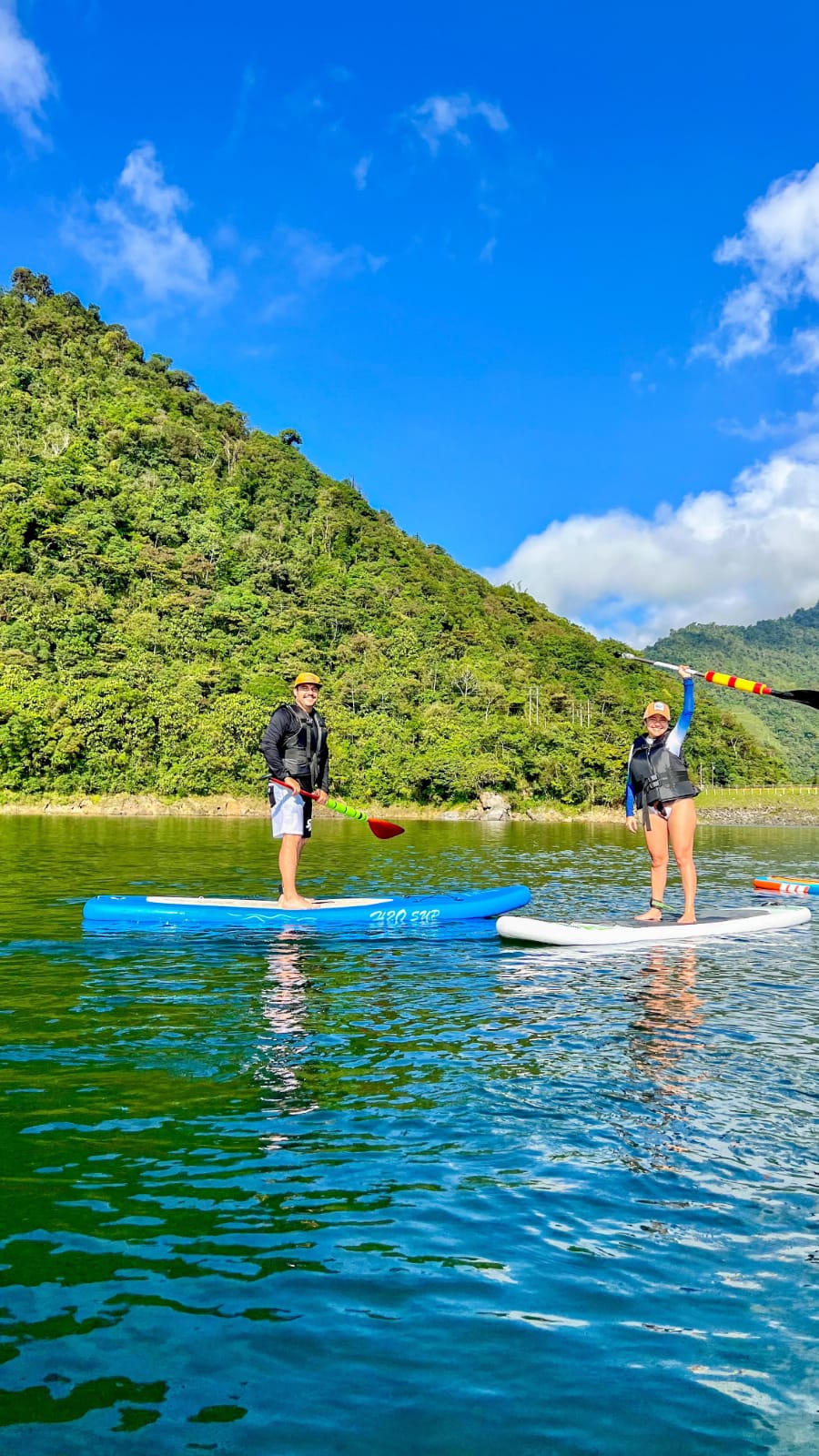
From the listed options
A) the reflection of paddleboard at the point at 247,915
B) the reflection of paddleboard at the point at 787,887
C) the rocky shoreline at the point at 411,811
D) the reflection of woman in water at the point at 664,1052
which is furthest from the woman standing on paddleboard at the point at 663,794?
the rocky shoreline at the point at 411,811

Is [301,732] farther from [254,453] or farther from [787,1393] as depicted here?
[254,453]

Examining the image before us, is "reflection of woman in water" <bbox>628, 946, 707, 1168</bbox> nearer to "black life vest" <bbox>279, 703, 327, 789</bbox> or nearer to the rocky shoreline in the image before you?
"black life vest" <bbox>279, 703, 327, 789</bbox>

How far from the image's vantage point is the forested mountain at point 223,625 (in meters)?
76.0

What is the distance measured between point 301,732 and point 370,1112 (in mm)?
7247

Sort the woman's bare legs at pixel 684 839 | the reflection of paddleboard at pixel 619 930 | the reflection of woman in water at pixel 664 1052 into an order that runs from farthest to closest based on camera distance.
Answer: the woman's bare legs at pixel 684 839 → the reflection of paddleboard at pixel 619 930 → the reflection of woman in water at pixel 664 1052

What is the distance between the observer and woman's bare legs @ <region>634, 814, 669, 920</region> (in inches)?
509

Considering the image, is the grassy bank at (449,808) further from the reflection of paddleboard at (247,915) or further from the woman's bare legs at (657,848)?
the woman's bare legs at (657,848)

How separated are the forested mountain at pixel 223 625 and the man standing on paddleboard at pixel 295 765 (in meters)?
59.9

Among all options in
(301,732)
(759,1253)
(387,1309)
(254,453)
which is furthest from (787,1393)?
(254,453)

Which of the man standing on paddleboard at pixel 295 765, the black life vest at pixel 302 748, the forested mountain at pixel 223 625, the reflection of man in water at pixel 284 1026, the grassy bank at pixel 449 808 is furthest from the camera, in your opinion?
the forested mountain at pixel 223 625

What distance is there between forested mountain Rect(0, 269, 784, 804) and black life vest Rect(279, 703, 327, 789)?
59965mm

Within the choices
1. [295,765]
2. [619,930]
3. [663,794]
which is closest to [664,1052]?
[619,930]

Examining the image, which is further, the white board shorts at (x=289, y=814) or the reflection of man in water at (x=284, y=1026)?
the white board shorts at (x=289, y=814)

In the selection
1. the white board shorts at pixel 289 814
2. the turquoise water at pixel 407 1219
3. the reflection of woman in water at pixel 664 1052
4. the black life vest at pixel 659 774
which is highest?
the black life vest at pixel 659 774
